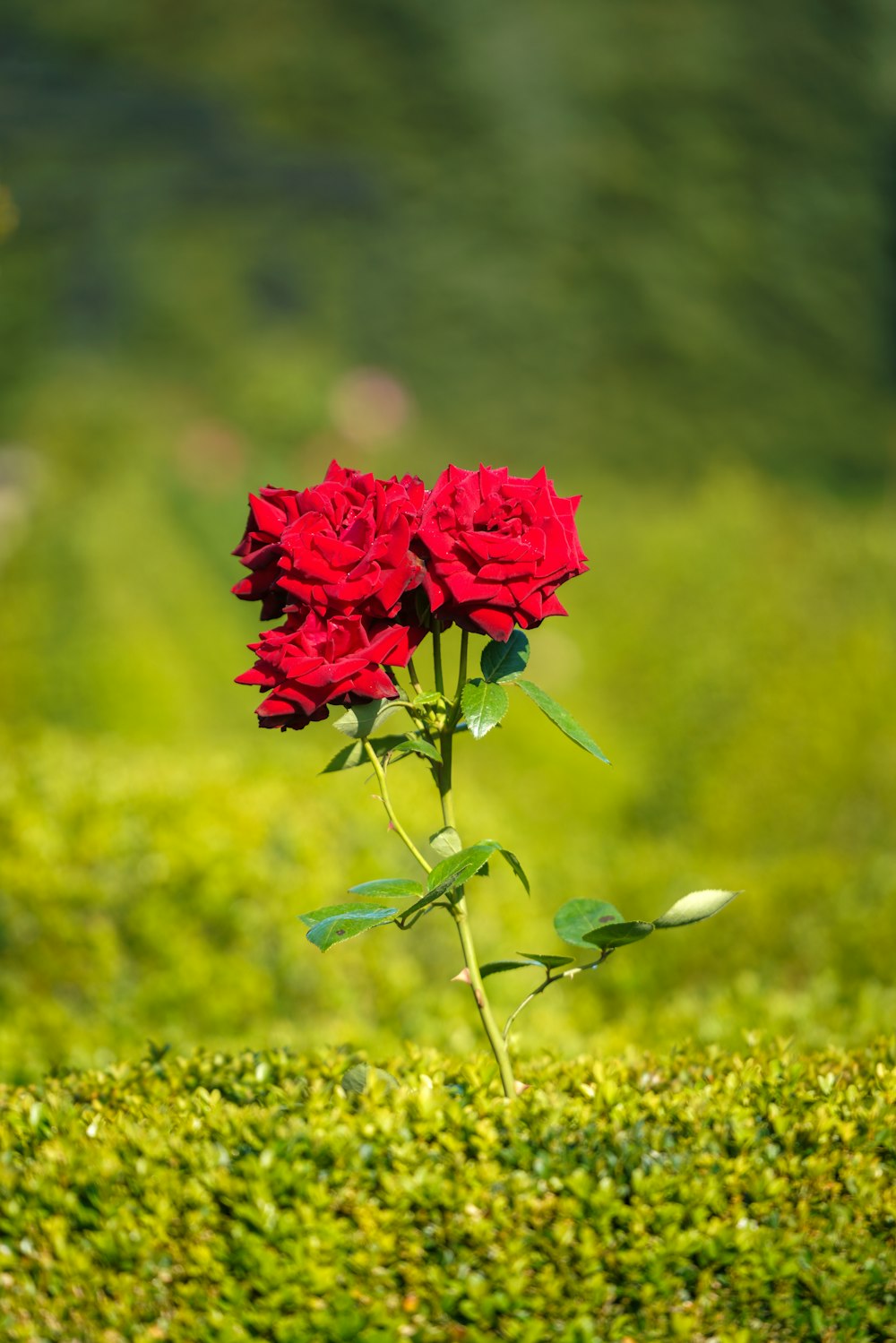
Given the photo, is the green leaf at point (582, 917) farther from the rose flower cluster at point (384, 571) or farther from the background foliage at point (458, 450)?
the background foliage at point (458, 450)

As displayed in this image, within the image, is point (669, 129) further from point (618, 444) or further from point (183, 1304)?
point (183, 1304)

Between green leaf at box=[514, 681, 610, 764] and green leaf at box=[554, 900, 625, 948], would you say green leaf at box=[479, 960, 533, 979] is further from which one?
green leaf at box=[514, 681, 610, 764]

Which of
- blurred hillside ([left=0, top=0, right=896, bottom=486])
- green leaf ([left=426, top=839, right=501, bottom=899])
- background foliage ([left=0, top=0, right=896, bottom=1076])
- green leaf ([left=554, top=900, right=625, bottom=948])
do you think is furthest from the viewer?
blurred hillside ([left=0, top=0, right=896, bottom=486])

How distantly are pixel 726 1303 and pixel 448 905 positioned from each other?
80cm

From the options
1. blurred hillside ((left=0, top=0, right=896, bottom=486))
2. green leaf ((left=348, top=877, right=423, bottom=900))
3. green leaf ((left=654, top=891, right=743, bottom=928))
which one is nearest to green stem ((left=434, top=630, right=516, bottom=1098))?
green leaf ((left=348, top=877, right=423, bottom=900))

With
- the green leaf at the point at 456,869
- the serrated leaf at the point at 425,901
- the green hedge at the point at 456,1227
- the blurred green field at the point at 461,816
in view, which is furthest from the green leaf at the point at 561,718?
the blurred green field at the point at 461,816

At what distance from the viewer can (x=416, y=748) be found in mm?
2127

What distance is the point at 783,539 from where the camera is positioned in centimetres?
1247

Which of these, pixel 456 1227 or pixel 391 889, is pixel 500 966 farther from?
pixel 456 1227

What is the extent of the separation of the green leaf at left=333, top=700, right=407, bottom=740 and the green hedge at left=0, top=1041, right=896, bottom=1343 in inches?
26.0

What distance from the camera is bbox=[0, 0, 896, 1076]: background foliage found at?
4648mm

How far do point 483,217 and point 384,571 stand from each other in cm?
1646

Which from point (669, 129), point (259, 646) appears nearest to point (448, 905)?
point (259, 646)

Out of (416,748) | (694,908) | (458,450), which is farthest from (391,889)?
(458,450)
